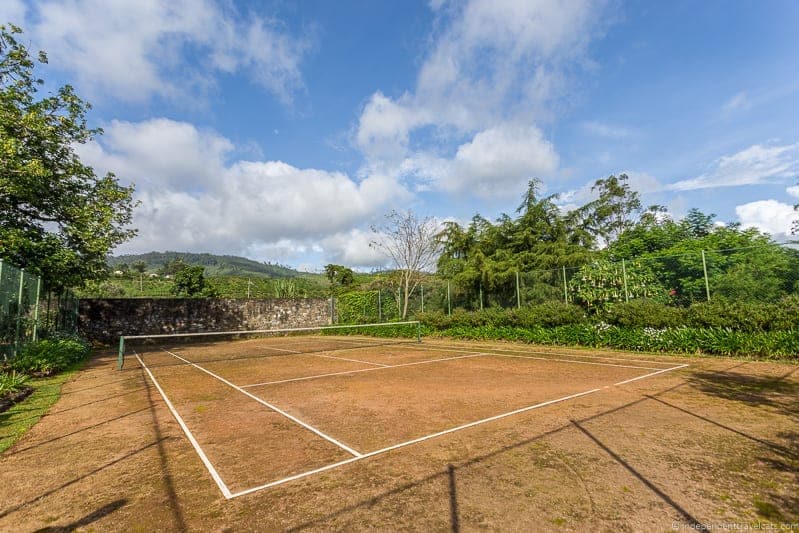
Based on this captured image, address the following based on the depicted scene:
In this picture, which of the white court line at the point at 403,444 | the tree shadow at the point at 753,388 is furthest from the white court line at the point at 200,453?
the tree shadow at the point at 753,388

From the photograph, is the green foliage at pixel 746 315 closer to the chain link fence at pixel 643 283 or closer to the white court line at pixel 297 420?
the chain link fence at pixel 643 283

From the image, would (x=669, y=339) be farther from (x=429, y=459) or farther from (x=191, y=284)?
(x=191, y=284)

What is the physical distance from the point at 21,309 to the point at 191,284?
29.9 metres

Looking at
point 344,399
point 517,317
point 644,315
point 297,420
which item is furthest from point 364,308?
point 297,420

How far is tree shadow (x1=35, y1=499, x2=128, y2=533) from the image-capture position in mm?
2799

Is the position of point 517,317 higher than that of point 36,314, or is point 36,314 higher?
point 36,314

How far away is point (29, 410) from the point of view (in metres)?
6.24

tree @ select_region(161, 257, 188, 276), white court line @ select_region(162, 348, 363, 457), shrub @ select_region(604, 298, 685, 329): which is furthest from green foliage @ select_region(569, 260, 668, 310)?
tree @ select_region(161, 257, 188, 276)

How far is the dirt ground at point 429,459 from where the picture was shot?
2.88 metres

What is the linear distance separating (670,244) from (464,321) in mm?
11940

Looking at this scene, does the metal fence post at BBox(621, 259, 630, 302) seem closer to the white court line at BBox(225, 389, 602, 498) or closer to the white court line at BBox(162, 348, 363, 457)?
the white court line at BBox(225, 389, 602, 498)

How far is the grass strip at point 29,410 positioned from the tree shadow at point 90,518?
2.49 m

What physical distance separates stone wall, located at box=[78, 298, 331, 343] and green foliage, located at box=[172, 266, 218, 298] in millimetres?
15701

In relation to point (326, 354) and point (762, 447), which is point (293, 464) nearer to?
point (762, 447)
